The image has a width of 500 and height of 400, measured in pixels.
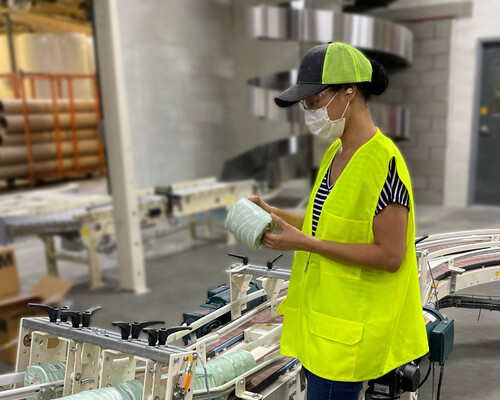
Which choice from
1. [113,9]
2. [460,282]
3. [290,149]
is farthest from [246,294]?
[290,149]

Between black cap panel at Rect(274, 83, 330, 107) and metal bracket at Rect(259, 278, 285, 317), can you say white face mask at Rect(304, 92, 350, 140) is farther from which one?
metal bracket at Rect(259, 278, 285, 317)

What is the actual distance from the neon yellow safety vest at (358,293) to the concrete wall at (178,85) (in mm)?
5876

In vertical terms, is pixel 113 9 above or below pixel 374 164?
above

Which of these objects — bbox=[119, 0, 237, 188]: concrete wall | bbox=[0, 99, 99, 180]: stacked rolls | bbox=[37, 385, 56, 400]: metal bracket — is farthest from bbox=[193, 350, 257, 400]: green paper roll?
bbox=[0, 99, 99, 180]: stacked rolls

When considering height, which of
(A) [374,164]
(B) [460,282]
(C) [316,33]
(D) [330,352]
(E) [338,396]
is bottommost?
(B) [460,282]

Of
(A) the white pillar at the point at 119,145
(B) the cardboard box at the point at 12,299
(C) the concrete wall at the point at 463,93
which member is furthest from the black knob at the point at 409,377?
(C) the concrete wall at the point at 463,93

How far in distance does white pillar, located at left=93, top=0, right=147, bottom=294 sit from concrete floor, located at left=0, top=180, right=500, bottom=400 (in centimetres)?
29

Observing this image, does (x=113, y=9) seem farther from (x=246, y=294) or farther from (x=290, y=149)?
(x=290, y=149)

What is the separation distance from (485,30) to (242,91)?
13.0 feet

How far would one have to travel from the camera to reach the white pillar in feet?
13.6

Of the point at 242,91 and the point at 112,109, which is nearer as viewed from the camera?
the point at 112,109

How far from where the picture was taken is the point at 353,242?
3.77 feet

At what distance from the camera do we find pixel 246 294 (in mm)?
2189

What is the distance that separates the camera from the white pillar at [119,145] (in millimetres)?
4150
